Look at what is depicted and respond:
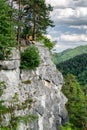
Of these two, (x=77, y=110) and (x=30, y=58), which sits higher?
(x=30, y=58)

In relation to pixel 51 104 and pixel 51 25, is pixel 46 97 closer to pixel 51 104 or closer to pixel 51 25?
pixel 51 104

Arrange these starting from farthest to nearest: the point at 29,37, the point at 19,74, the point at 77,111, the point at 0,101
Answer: the point at 77,111 < the point at 29,37 < the point at 19,74 < the point at 0,101

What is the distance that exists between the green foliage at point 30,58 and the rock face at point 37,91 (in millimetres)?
1153

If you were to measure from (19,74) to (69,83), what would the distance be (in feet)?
117

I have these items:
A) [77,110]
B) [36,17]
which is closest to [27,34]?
[36,17]

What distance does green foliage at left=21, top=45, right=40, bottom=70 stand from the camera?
208ft

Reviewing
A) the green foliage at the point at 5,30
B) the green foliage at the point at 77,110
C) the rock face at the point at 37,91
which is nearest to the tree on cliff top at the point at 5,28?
the green foliage at the point at 5,30

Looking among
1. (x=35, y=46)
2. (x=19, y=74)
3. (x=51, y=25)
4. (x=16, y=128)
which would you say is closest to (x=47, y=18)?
(x=51, y=25)

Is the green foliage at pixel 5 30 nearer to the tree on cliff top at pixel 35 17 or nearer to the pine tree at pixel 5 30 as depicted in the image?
the pine tree at pixel 5 30

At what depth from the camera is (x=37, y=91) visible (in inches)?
2542

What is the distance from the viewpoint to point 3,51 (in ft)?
194

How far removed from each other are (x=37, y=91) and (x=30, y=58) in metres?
6.31

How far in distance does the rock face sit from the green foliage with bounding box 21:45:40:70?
45.4 inches

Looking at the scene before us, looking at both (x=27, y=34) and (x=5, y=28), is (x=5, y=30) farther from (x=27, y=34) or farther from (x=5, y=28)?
(x=27, y=34)
